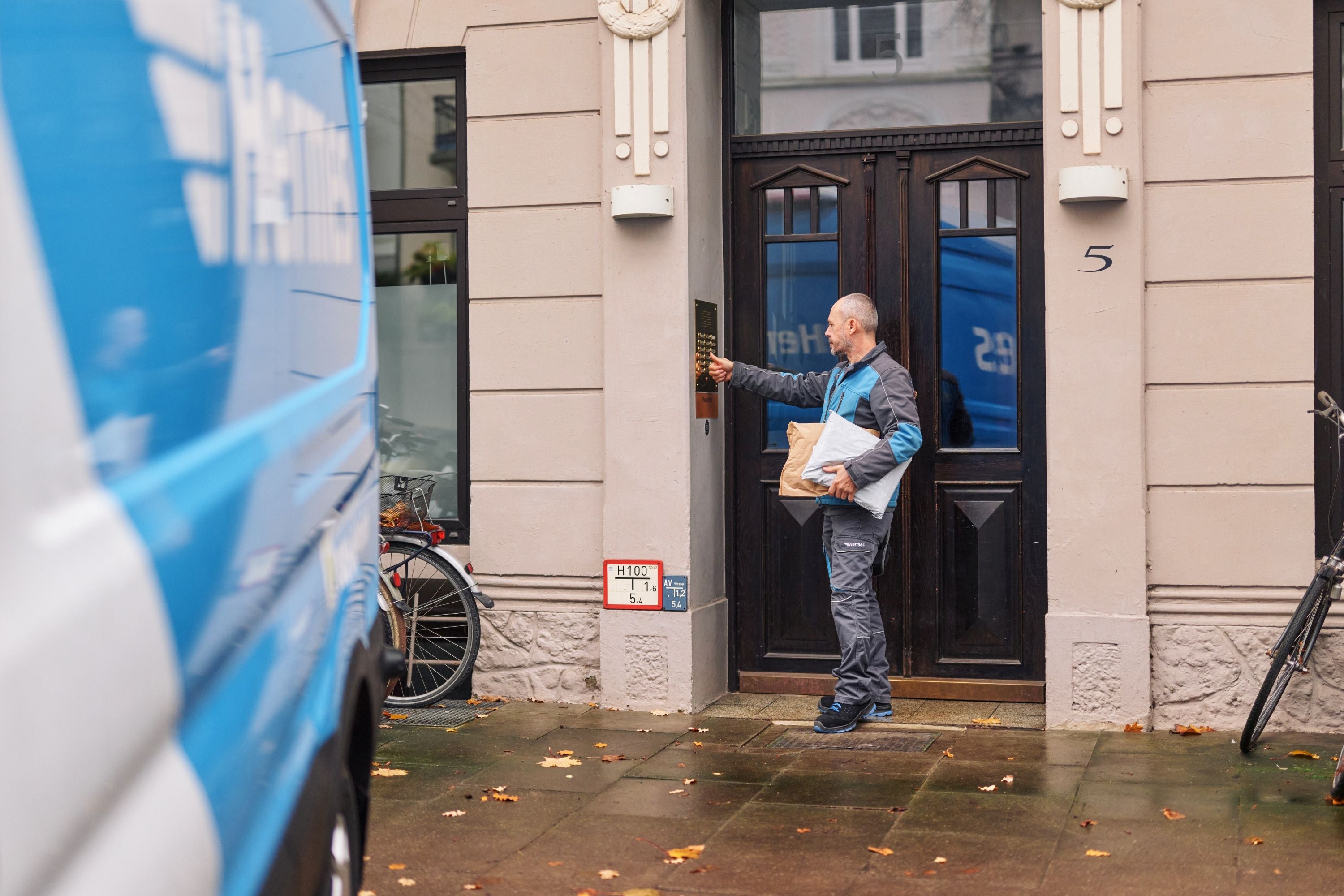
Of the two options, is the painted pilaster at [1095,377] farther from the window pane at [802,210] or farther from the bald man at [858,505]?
the window pane at [802,210]

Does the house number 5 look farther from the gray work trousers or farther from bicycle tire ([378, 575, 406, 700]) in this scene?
bicycle tire ([378, 575, 406, 700])

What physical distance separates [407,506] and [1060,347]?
3.51 m

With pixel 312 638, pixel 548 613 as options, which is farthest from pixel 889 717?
pixel 312 638

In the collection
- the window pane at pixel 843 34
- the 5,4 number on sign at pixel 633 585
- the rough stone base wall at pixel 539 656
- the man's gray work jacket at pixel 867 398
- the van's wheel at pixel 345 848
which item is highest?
the window pane at pixel 843 34

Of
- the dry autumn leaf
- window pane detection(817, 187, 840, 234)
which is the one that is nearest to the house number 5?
window pane detection(817, 187, 840, 234)

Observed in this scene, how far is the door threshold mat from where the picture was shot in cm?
713

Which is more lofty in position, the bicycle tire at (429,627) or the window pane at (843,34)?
the window pane at (843,34)

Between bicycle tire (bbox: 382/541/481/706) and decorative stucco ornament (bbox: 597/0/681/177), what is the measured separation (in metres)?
2.34

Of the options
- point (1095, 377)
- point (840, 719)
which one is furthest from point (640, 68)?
point (840, 719)

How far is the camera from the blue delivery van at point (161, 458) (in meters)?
1.13

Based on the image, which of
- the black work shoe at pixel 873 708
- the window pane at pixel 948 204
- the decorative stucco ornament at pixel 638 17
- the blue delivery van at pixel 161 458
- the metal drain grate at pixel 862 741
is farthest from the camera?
the window pane at pixel 948 204

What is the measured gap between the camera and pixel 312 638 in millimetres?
2305

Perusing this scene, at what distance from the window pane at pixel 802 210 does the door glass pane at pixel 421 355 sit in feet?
6.16

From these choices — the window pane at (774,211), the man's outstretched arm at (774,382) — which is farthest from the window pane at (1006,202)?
the man's outstretched arm at (774,382)
